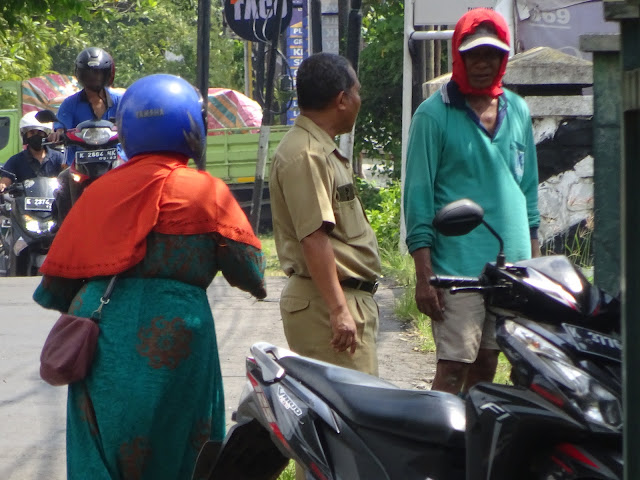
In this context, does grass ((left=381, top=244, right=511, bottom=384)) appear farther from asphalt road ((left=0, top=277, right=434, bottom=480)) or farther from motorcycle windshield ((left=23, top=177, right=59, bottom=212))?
motorcycle windshield ((left=23, top=177, right=59, bottom=212))

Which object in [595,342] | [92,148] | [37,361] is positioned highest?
[92,148]

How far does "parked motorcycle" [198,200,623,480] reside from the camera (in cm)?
232

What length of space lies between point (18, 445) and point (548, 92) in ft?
14.1

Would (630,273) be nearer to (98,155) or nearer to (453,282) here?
(453,282)

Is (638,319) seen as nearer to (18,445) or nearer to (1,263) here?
(18,445)

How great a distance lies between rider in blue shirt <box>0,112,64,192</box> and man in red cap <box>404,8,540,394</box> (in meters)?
7.88

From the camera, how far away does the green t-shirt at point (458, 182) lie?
13.0 ft

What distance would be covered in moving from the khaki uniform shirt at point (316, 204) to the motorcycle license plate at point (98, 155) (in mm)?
3931

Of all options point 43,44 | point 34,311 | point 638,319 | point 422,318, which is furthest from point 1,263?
point 638,319

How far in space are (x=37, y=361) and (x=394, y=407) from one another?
4.78 meters

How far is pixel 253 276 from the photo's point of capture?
342 cm

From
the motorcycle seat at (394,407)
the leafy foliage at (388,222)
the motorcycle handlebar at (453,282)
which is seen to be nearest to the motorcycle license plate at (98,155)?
the leafy foliage at (388,222)

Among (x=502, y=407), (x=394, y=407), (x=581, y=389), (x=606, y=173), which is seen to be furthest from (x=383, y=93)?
(x=581, y=389)

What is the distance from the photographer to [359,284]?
380 cm
